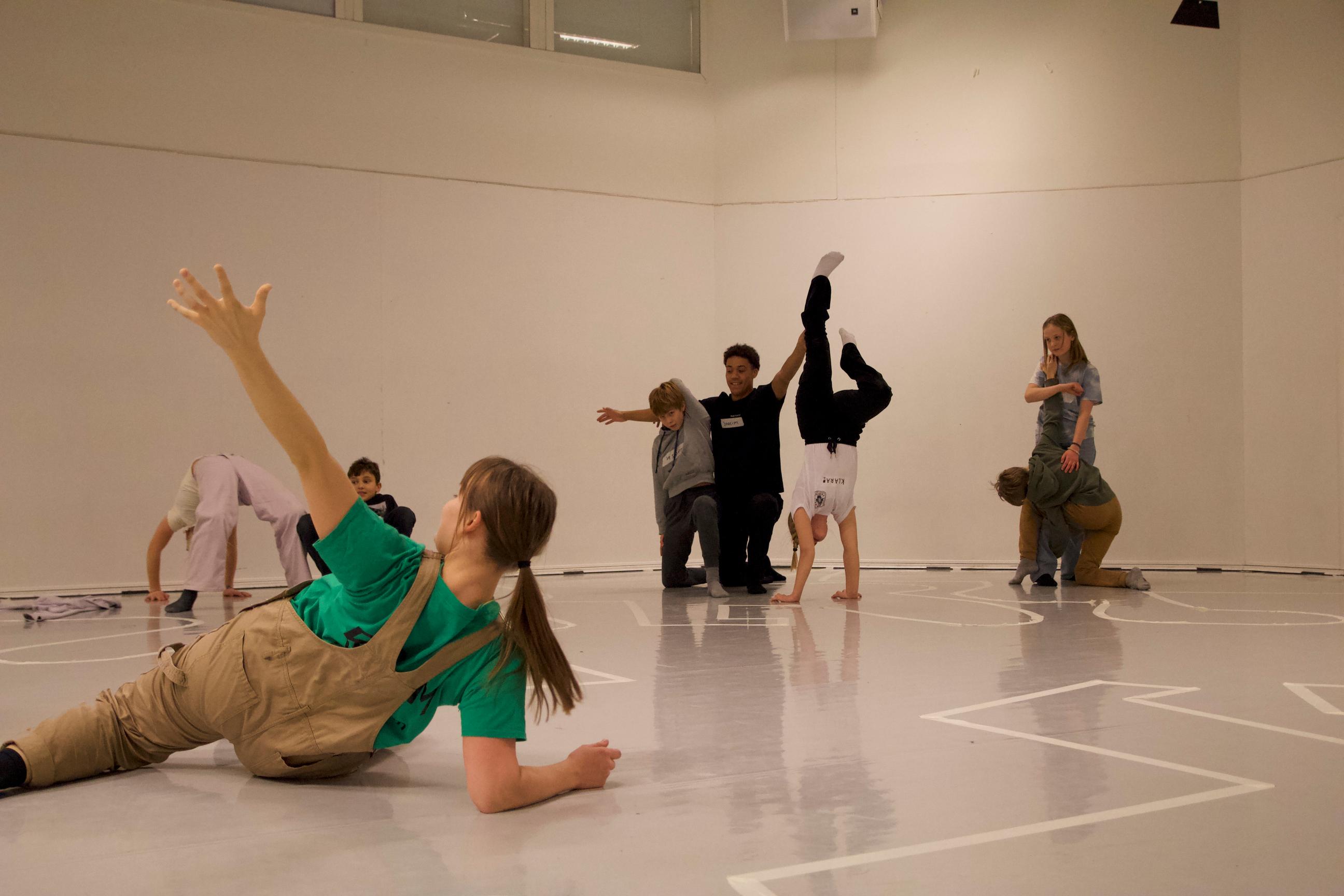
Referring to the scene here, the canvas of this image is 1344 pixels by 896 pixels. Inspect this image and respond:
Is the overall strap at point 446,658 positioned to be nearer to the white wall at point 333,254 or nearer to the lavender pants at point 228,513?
the lavender pants at point 228,513

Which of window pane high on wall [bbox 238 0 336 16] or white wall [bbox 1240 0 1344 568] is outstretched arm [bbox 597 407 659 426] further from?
white wall [bbox 1240 0 1344 568]

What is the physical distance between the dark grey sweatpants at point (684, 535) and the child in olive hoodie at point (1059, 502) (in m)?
1.74

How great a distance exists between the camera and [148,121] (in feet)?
22.9

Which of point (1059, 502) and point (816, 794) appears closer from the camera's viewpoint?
point (816, 794)

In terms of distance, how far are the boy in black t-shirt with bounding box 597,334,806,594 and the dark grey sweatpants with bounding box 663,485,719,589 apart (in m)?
0.16

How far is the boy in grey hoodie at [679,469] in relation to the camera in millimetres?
6359

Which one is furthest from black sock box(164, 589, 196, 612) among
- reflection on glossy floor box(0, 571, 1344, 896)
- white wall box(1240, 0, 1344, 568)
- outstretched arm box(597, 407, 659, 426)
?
white wall box(1240, 0, 1344, 568)

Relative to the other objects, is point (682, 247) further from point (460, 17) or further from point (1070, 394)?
point (1070, 394)

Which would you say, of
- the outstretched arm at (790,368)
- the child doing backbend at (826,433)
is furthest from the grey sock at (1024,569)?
the outstretched arm at (790,368)

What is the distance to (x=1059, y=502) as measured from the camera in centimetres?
611

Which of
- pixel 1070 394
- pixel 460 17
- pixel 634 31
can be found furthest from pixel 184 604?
pixel 634 31

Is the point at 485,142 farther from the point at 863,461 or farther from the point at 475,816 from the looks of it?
the point at 475,816

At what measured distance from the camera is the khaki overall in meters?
2.02

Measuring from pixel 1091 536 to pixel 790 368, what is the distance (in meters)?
2.06
